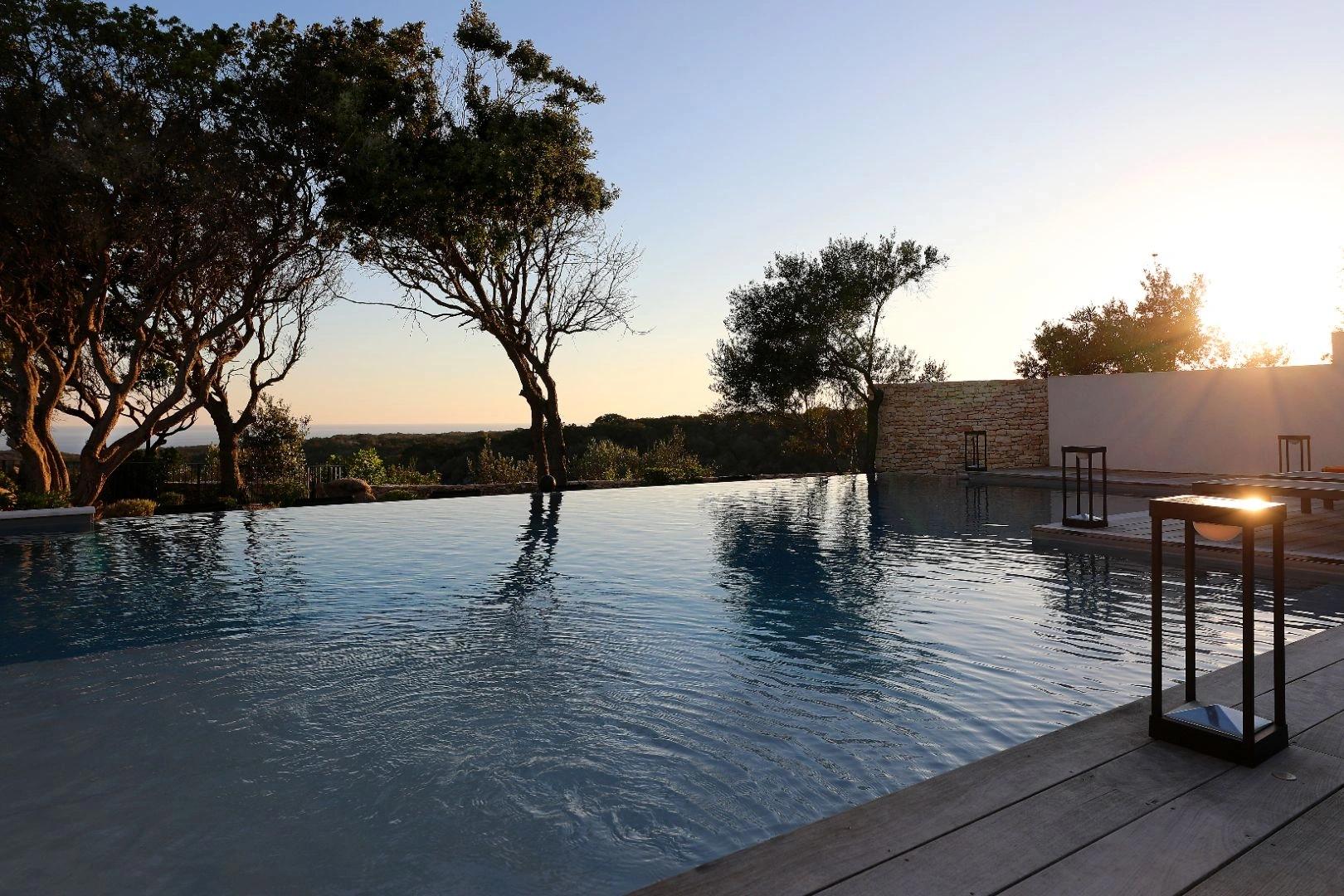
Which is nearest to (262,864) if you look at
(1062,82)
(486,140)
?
(486,140)

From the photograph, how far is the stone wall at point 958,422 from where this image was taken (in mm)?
21594

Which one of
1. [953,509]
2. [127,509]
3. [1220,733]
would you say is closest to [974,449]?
[953,509]

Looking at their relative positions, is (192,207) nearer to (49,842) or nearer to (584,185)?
(584,185)

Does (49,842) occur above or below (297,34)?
below

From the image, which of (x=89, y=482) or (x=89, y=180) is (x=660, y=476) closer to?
(x=89, y=482)

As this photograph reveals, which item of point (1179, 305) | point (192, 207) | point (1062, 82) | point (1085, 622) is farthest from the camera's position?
point (1179, 305)

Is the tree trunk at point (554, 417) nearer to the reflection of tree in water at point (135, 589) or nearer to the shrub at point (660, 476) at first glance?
the shrub at point (660, 476)

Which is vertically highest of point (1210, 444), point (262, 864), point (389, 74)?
point (389, 74)

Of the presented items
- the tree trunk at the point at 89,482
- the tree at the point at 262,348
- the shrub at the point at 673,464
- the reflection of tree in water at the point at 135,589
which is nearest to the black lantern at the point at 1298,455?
the shrub at the point at 673,464

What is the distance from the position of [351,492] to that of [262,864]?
1522 centimetres

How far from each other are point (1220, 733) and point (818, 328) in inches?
781

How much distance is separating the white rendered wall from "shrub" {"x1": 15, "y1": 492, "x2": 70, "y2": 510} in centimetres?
2130

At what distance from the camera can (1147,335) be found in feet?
101

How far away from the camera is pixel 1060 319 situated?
107ft
